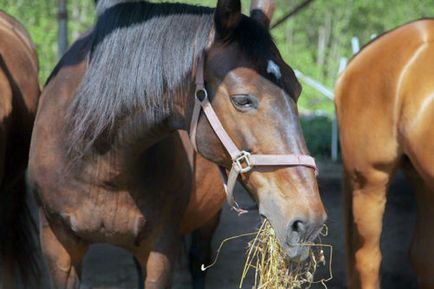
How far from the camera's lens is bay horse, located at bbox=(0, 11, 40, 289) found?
372cm

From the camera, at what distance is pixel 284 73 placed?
246cm

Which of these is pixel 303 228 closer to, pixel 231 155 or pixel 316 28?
pixel 231 155

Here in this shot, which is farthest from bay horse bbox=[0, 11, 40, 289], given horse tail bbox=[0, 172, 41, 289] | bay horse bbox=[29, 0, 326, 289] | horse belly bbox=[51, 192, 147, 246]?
horse belly bbox=[51, 192, 147, 246]

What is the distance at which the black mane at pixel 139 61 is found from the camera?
2545mm

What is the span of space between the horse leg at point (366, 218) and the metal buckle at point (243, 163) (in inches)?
62.8

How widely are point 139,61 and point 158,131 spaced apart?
262mm

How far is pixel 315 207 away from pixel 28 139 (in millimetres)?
1983

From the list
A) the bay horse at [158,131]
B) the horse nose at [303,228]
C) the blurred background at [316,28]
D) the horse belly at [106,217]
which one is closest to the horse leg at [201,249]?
the bay horse at [158,131]

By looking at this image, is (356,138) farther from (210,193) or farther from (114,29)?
(114,29)

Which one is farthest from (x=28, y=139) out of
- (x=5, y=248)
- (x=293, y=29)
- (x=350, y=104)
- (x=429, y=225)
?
(x=293, y=29)

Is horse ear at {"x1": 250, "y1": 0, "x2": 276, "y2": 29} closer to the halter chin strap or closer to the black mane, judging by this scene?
the black mane

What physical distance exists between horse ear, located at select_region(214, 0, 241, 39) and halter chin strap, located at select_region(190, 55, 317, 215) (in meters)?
0.11

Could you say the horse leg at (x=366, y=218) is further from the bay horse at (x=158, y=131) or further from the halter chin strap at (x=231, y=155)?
the halter chin strap at (x=231, y=155)

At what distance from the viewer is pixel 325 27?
15.5m
